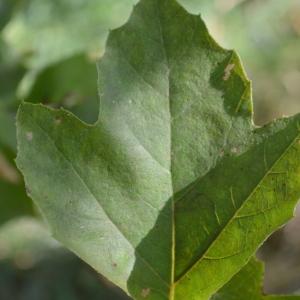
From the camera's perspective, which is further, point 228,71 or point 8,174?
point 8,174

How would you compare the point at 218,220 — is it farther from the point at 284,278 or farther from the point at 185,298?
the point at 284,278

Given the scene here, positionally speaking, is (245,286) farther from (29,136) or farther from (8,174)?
(8,174)

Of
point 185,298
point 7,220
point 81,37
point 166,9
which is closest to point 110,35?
point 166,9

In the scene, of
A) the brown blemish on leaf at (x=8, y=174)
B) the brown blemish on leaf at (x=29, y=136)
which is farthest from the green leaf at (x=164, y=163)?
the brown blemish on leaf at (x=8, y=174)

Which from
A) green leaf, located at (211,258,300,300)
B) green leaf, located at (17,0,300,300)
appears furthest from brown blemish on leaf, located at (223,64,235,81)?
green leaf, located at (211,258,300,300)

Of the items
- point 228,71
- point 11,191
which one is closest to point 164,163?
point 228,71

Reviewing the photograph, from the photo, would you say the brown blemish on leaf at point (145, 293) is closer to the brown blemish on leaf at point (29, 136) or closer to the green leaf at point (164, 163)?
the green leaf at point (164, 163)

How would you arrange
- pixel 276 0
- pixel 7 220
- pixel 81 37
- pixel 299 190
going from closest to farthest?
pixel 299 190, pixel 7 220, pixel 81 37, pixel 276 0

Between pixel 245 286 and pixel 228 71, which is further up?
pixel 228 71
